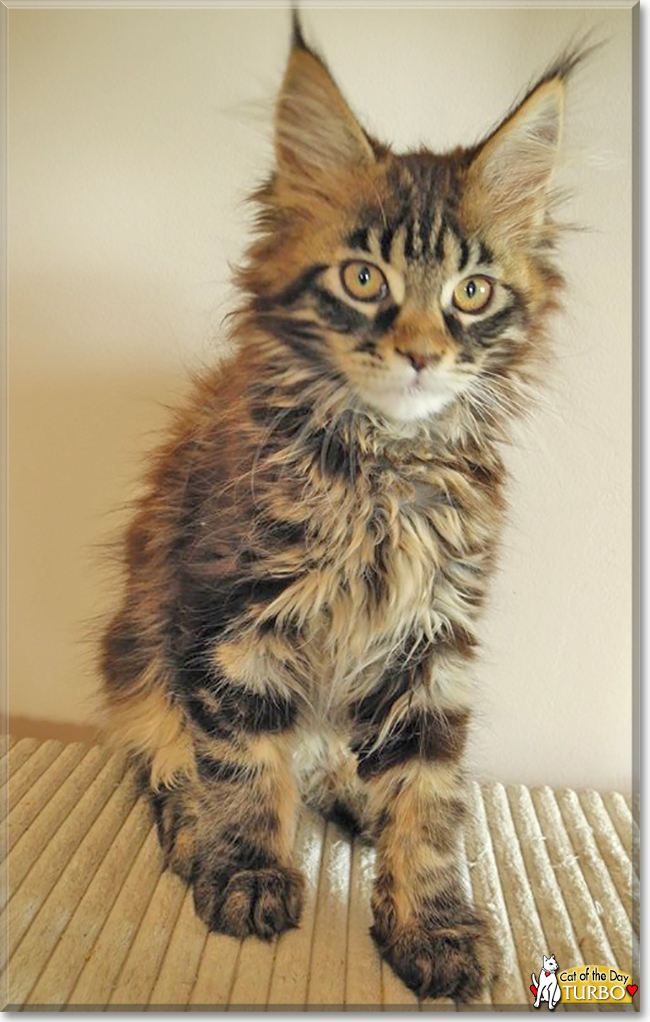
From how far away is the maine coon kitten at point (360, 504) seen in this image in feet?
2.99

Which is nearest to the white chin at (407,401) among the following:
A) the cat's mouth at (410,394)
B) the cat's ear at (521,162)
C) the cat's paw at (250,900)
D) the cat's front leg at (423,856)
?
the cat's mouth at (410,394)

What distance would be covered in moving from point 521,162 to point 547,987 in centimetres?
89

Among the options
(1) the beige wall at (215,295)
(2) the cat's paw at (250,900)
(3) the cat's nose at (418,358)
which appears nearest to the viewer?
(3) the cat's nose at (418,358)

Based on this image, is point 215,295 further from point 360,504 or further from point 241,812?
point 241,812

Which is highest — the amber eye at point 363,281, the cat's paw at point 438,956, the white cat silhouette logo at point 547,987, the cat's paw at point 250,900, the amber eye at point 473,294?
the amber eye at point 363,281

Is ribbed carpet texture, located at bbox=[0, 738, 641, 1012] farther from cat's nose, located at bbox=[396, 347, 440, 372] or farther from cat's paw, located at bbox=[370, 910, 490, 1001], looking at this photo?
cat's nose, located at bbox=[396, 347, 440, 372]

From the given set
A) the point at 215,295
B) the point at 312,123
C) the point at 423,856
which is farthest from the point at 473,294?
the point at 423,856

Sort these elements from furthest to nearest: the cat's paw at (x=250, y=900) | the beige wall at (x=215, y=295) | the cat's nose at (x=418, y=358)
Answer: the beige wall at (x=215, y=295)
the cat's paw at (x=250, y=900)
the cat's nose at (x=418, y=358)

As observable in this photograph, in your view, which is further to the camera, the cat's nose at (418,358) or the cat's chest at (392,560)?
the cat's chest at (392,560)

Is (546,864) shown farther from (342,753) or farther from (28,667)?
(28,667)

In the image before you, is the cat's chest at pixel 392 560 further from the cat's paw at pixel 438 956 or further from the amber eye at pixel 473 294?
the cat's paw at pixel 438 956

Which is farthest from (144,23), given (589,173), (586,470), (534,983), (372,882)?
(534,983)

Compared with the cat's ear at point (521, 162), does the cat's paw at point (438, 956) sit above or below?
below

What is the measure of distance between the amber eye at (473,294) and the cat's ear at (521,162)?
0.25ft
